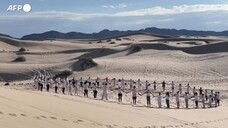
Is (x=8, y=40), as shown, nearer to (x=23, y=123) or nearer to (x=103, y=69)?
(x=103, y=69)

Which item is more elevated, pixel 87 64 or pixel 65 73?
pixel 87 64

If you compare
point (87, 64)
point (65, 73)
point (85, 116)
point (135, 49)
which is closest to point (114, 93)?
point (85, 116)

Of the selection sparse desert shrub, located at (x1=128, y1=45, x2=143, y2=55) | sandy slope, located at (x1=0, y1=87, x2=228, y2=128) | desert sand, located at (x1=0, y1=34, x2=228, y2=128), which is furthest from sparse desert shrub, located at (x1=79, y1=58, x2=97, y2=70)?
sandy slope, located at (x1=0, y1=87, x2=228, y2=128)

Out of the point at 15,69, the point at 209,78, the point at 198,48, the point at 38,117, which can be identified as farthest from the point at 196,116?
the point at 198,48

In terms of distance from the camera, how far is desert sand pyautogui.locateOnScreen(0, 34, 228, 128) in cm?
1288

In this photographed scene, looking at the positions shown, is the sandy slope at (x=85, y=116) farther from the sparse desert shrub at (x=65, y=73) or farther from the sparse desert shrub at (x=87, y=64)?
the sparse desert shrub at (x=87, y=64)

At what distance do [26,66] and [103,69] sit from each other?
36.4ft

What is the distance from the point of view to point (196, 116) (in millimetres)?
18641

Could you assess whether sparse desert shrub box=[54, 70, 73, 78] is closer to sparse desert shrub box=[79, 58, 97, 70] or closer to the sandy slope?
sparse desert shrub box=[79, 58, 97, 70]

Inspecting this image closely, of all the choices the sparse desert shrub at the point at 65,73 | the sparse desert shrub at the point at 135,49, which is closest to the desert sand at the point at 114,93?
the sparse desert shrub at the point at 135,49

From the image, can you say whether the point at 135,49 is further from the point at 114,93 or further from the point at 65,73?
the point at 114,93

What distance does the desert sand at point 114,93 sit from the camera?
12883 millimetres

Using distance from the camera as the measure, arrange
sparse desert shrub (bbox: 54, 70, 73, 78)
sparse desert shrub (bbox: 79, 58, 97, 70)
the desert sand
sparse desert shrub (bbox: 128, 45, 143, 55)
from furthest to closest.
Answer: sparse desert shrub (bbox: 128, 45, 143, 55) < sparse desert shrub (bbox: 79, 58, 97, 70) < sparse desert shrub (bbox: 54, 70, 73, 78) < the desert sand

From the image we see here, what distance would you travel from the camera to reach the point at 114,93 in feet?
88.4
